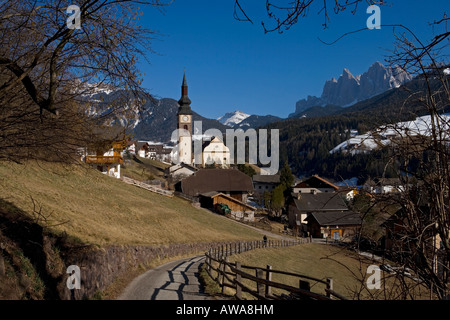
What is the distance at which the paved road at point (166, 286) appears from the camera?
1214 cm

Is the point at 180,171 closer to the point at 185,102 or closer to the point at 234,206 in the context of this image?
the point at 234,206

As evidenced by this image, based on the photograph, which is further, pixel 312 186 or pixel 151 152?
pixel 151 152

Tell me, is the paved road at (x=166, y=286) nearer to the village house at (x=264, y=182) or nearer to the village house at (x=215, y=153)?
the village house at (x=264, y=182)

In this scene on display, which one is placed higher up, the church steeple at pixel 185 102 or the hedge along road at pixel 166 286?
the church steeple at pixel 185 102

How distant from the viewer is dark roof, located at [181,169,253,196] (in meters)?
67.8

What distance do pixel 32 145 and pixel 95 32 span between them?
2251 mm

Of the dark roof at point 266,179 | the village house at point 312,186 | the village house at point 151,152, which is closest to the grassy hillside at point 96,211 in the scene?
the village house at point 312,186

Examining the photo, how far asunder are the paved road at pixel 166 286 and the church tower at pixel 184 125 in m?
105

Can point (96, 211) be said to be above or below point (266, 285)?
above

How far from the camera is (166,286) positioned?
44.9ft

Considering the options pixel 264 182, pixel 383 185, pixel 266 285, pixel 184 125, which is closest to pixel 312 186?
pixel 264 182

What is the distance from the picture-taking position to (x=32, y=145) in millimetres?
6816
